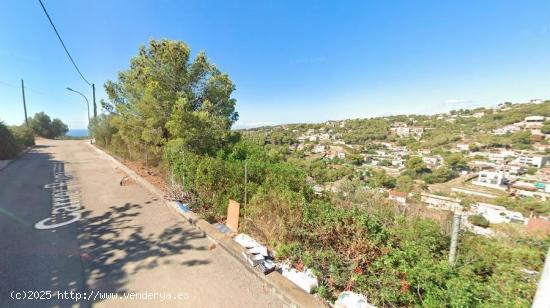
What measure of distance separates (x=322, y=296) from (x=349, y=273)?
393mm

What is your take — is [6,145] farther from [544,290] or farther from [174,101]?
[544,290]

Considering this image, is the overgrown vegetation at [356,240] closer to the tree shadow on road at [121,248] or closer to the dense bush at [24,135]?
the tree shadow on road at [121,248]

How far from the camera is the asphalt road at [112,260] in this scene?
248 cm

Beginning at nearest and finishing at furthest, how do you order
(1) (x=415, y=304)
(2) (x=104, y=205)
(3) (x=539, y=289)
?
(3) (x=539, y=289) < (1) (x=415, y=304) < (2) (x=104, y=205)

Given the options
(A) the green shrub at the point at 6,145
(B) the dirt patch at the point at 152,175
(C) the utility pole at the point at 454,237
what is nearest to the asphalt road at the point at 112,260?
(B) the dirt patch at the point at 152,175

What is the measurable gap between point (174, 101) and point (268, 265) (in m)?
6.96

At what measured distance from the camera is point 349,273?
2.44 m

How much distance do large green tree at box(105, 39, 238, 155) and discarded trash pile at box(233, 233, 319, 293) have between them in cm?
437

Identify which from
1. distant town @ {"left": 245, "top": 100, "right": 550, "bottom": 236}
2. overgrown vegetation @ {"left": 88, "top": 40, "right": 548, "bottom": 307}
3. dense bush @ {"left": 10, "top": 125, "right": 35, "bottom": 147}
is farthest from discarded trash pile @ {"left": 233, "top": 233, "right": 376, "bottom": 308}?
dense bush @ {"left": 10, "top": 125, "right": 35, "bottom": 147}

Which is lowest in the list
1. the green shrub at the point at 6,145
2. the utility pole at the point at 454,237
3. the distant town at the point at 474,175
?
the distant town at the point at 474,175

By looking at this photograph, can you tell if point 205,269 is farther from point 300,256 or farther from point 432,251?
point 432,251

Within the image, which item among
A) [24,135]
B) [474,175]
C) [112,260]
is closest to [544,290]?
[112,260]

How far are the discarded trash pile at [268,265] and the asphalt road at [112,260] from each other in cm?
19

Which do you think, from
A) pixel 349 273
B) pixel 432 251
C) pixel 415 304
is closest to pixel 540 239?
pixel 432 251
